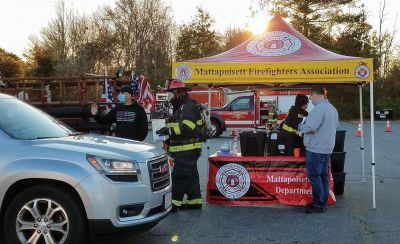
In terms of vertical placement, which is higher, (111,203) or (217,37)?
(217,37)

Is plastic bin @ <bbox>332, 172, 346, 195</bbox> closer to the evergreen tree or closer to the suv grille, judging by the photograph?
the suv grille

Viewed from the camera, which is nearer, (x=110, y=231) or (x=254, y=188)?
(x=110, y=231)

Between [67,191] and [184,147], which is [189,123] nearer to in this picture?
[184,147]

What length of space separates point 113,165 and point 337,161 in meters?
4.63

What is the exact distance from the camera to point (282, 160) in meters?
7.63

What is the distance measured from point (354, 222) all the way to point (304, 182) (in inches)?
43.9

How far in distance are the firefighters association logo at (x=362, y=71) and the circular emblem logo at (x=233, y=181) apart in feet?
7.44

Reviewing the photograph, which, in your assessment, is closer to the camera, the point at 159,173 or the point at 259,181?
the point at 159,173

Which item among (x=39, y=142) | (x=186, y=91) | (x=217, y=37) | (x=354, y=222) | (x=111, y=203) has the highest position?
(x=217, y=37)

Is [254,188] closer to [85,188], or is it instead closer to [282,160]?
[282,160]

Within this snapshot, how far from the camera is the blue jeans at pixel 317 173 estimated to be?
708cm

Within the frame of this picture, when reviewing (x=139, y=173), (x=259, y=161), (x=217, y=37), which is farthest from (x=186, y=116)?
(x=217, y=37)

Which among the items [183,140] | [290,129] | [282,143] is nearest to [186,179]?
[183,140]

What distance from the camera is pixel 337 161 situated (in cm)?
823
